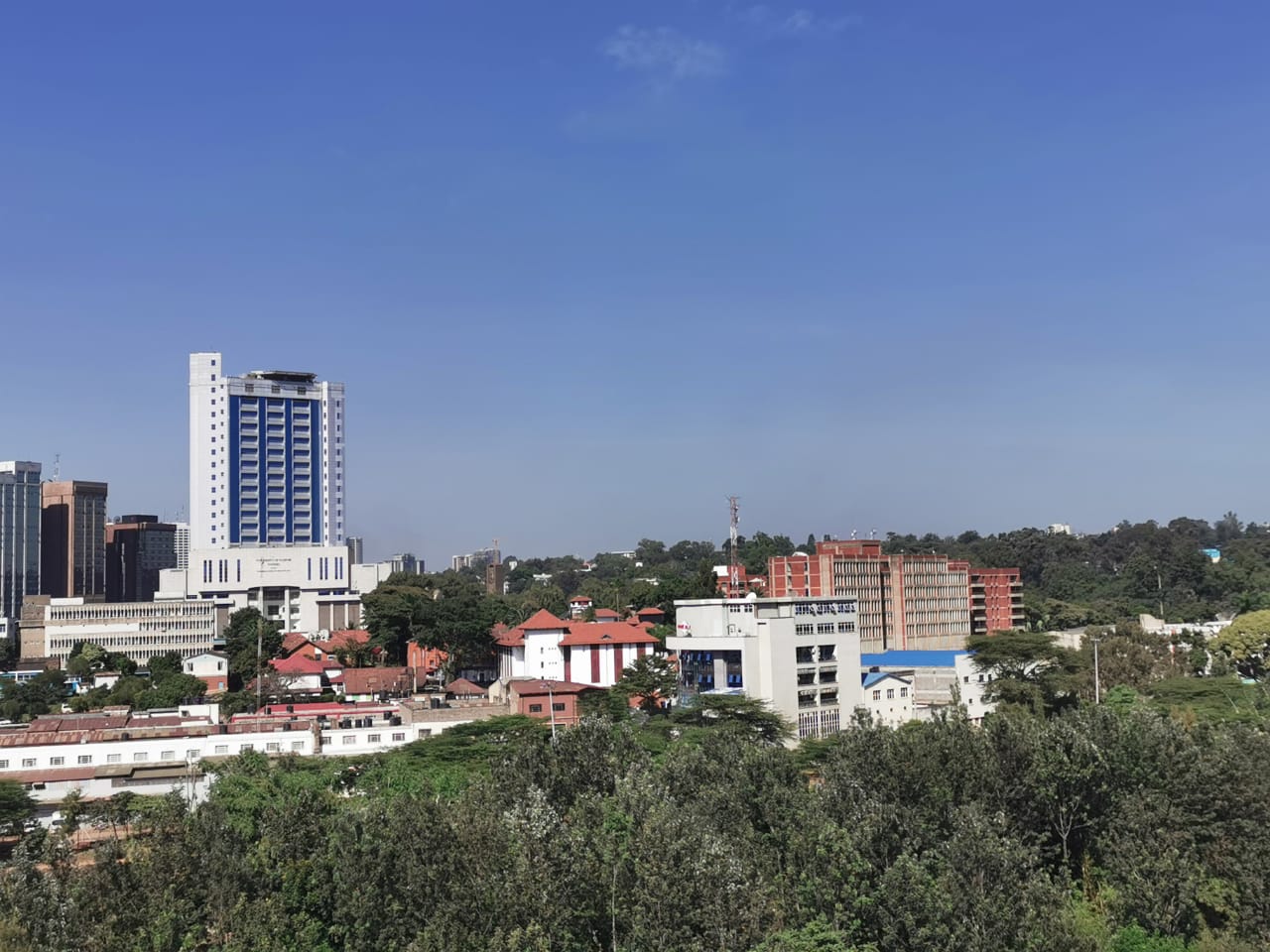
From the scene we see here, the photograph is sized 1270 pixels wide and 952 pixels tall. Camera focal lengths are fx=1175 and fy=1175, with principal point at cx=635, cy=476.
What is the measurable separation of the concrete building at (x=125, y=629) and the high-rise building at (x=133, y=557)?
3147 centimetres

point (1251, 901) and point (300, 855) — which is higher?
point (300, 855)

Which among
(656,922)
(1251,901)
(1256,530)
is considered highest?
(1256,530)

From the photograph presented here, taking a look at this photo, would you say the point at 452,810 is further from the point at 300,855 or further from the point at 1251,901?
the point at 1251,901

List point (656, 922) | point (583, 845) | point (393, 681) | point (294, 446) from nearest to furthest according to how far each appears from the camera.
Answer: point (656, 922), point (583, 845), point (393, 681), point (294, 446)

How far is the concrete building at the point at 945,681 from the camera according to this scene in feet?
141

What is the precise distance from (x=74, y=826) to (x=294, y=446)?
54.6 m

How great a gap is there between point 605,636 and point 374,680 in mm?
9500

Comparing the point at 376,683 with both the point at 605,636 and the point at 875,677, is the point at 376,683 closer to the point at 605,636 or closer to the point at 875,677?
the point at 605,636

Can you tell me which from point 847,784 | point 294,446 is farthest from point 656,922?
point 294,446

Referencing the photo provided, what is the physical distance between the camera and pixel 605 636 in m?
Result: 47.0

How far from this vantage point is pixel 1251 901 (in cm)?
1817

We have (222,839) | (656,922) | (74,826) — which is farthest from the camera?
(74,826)

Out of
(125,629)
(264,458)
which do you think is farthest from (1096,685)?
(264,458)

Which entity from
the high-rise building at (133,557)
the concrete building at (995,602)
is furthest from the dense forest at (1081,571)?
the high-rise building at (133,557)
